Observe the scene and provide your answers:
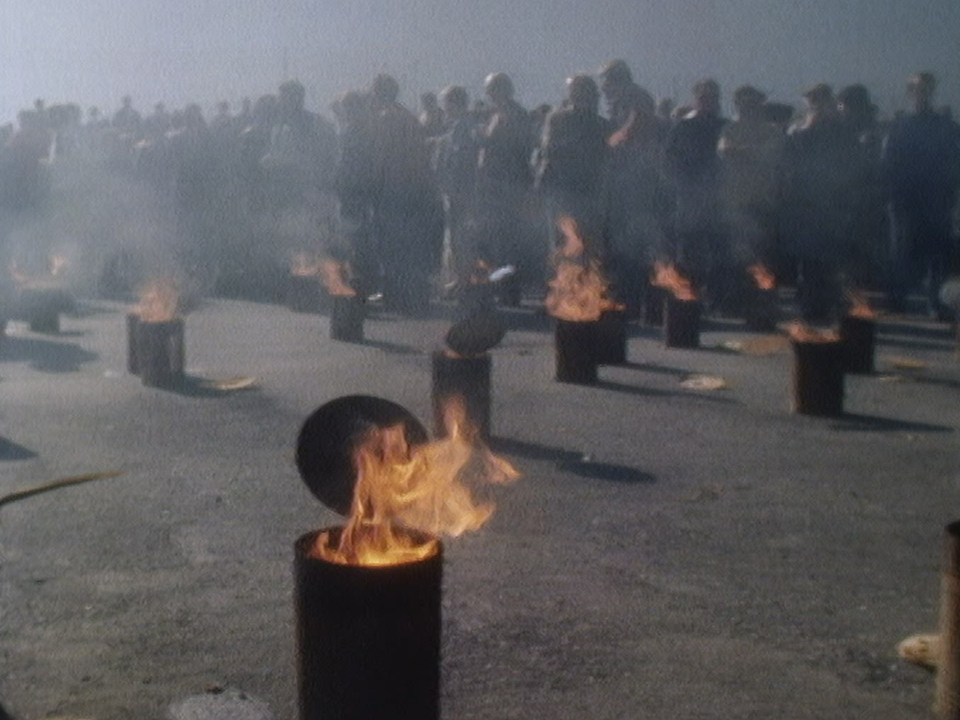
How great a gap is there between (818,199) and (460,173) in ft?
14.2

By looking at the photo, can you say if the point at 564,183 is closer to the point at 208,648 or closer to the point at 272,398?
the point at 272,398

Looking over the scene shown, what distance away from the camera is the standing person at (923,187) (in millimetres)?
14266

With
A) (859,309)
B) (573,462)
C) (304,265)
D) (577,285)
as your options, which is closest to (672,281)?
(577,285)

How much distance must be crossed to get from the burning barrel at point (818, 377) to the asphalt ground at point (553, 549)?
0.64 ft

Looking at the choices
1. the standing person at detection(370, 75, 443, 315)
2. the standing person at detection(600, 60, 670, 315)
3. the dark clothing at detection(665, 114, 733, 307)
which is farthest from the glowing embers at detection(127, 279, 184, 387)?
the dark clothing at detection(665, 114, 733, 307)

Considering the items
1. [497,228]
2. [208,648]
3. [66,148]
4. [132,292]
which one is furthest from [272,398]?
[66,148]

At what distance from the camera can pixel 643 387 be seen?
1045cm

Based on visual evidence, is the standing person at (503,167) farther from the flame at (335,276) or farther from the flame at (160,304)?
the flame at (160,304)

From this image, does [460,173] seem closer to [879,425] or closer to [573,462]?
[879,425]

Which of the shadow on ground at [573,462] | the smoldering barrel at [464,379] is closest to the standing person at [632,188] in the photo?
the smoldering barrel at [464,379]

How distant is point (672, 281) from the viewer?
1418 cm

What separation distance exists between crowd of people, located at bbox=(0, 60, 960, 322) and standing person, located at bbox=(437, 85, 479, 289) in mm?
27

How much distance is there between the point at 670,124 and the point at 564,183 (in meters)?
1.63

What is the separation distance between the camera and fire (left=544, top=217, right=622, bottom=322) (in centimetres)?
1185
